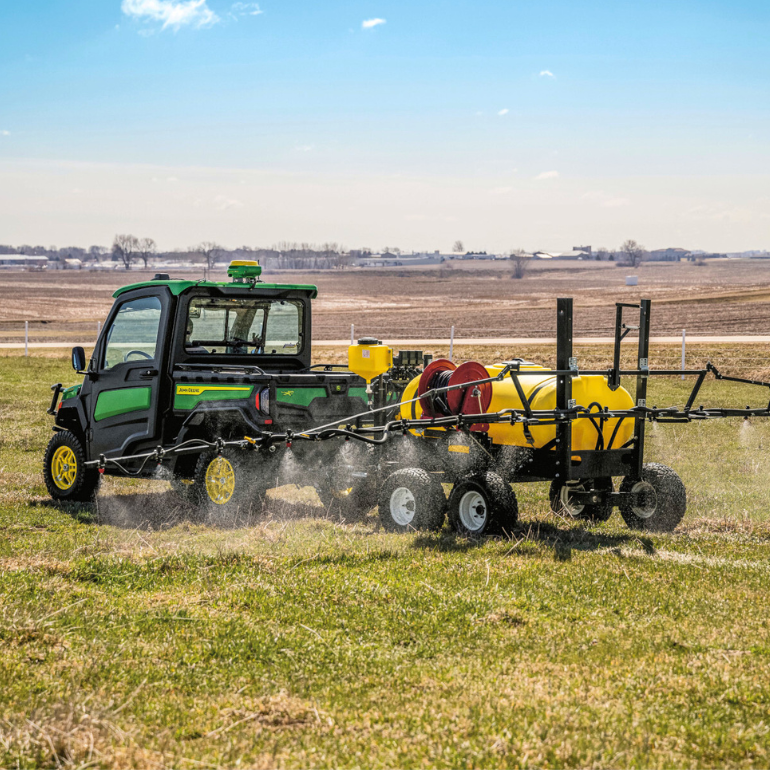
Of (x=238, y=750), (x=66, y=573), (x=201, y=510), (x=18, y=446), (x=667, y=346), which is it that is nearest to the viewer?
(x=238, y=750)

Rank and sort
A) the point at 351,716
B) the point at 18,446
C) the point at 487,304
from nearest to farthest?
the point at 351,716
the point at 18,446
the point at 487,304

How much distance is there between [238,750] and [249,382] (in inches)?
224

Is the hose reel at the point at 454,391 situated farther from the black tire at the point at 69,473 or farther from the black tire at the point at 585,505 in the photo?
the black tire at the point at 69,473

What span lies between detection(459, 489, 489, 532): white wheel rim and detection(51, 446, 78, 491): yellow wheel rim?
458 cm

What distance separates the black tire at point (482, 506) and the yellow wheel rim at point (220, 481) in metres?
2.19

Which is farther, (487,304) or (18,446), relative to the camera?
(487,304)

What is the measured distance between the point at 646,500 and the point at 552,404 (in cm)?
139

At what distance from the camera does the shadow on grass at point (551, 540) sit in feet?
24.6

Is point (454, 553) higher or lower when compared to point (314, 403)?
lower

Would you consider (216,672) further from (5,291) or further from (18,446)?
(5,291)

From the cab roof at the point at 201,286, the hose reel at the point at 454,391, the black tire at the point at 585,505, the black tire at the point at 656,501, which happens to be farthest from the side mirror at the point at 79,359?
the black tire at the point at 656,501

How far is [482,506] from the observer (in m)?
8.18

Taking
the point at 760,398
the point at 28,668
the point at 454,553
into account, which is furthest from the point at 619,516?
the point at 760,398

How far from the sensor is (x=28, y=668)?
4734mm
